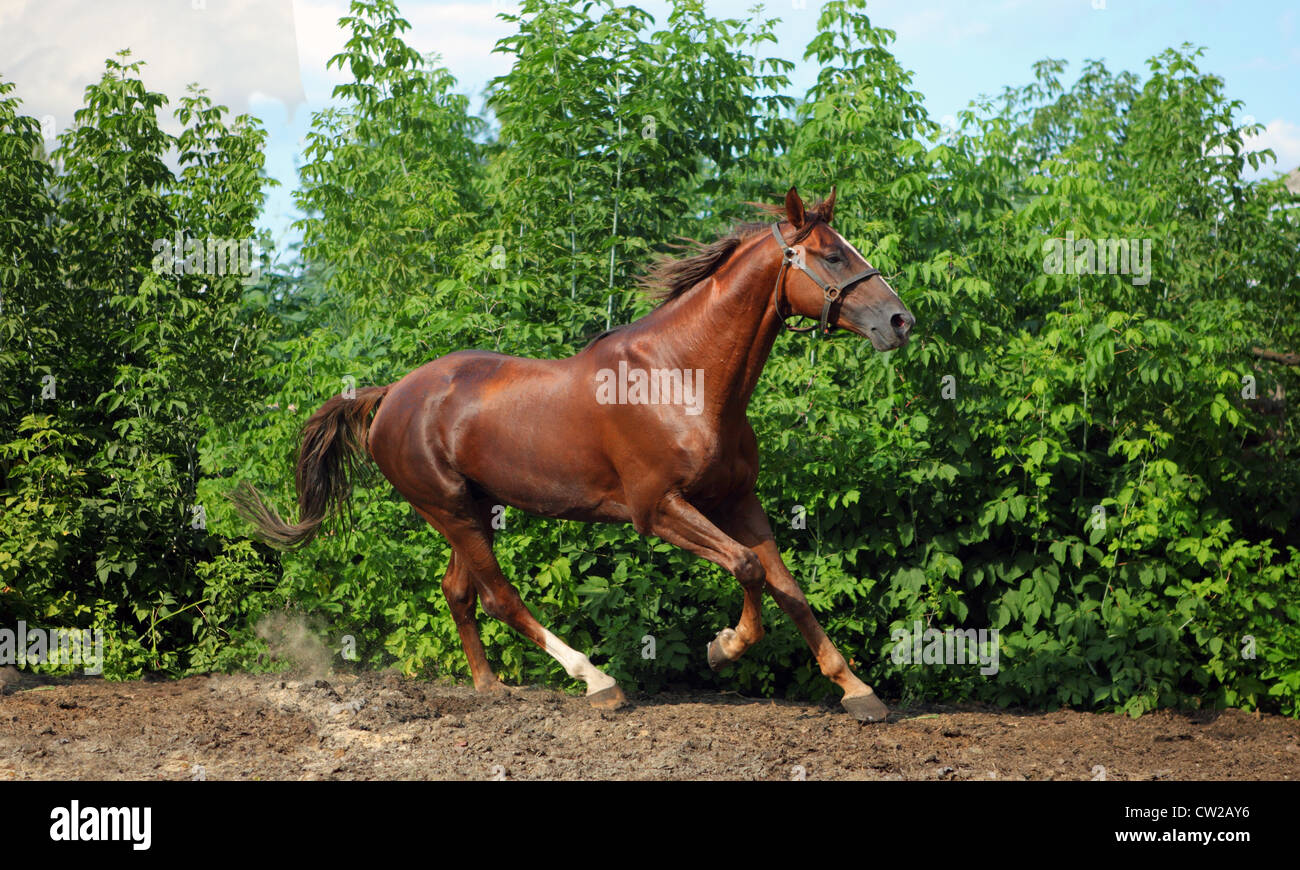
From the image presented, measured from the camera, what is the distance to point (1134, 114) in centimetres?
1212

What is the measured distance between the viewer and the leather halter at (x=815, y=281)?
5125 mm

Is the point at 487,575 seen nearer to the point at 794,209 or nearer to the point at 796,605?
the point at 796,605

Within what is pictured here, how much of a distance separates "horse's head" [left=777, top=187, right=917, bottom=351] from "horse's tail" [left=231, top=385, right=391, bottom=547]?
292cm

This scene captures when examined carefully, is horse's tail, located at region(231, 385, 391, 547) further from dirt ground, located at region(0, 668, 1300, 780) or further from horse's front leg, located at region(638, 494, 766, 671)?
horse's front leg, located at region(638, 494, 766, 671)

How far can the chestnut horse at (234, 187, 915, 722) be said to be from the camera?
5.33 m

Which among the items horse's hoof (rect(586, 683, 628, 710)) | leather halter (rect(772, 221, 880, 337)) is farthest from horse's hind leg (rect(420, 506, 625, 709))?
leather halter (rect(772, 221, 880, 337))

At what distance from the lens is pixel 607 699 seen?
6094 millimetres

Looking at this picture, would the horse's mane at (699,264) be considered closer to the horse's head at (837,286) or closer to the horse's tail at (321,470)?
the horse's head at (837,286)

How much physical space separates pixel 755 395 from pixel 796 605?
1.83 metres

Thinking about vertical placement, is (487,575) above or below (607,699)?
above

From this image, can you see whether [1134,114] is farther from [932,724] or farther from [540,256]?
[932,724]

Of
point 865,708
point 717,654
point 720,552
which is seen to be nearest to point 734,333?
point 720,552

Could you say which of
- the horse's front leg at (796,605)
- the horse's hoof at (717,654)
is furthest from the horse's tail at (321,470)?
the horse's hoof at (717,654)

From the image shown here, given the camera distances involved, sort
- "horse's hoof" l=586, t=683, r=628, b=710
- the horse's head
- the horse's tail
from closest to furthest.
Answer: the horse's head < "horse's hoof" l=586, t=683, r=628, b=710 < the horse's tail
